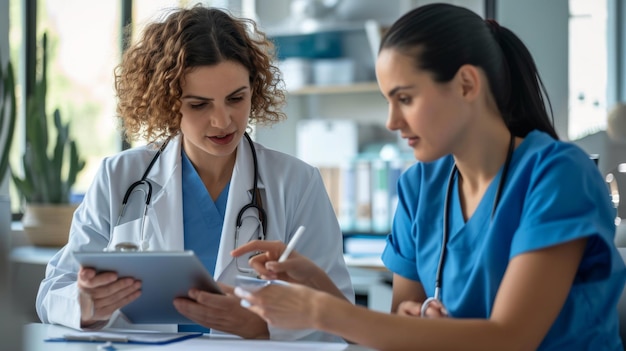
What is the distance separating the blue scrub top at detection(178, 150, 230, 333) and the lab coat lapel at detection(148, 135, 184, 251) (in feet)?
0.10

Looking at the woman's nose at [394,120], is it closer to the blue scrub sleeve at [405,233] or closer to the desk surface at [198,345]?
the blue scrub sleeve at [405,233]

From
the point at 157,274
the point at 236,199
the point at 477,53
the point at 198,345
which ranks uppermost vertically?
the point at 477,53

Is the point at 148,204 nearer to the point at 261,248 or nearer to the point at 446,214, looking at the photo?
the point at 261,248

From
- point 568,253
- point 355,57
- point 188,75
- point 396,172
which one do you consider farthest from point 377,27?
point 568,253

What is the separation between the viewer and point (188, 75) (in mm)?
1732

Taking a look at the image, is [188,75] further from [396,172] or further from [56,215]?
[396,172]

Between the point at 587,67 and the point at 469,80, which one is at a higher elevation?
the point at 587,67

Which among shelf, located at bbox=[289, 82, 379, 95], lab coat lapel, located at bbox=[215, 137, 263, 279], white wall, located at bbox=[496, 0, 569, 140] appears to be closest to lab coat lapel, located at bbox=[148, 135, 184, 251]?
lab coat lapel, located at bbox=[215, 137, 263, 279]

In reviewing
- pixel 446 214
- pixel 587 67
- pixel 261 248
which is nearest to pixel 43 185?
pixel 261 248

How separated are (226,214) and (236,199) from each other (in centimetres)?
5

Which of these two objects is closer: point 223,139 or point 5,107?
point 223,139

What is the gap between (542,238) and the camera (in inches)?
44.4

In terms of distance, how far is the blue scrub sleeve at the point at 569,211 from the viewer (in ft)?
3.70

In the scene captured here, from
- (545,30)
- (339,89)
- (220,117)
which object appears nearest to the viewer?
(220,117)
